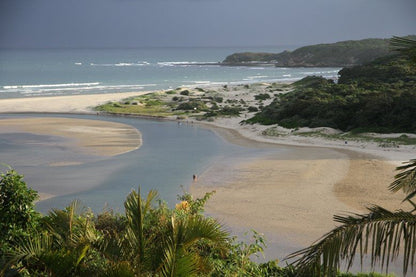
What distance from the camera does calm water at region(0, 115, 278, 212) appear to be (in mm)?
21219

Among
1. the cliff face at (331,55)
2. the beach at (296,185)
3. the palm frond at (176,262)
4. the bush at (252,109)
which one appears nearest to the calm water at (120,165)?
the beach at (296,185)

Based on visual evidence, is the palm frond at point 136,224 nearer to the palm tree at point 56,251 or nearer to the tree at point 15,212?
the palm tree at point 56,251

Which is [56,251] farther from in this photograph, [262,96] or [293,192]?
[262,96]

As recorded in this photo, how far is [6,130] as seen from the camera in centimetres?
3834

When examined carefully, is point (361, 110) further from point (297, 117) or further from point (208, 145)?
point (208, 145)

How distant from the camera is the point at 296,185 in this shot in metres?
21.6

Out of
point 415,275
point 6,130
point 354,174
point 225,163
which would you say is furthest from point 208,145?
point 415,275

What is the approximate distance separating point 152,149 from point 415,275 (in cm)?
2073

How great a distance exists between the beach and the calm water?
144 centimetres

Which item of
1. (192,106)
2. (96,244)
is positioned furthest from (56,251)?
(192,106)

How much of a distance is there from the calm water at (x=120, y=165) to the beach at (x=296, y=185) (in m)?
1.44

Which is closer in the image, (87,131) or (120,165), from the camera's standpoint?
(120,165)

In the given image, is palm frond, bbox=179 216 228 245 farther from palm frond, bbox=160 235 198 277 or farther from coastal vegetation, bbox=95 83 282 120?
coastal vegetation, bbox=95 83 282 120

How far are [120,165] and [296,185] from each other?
9.59 metres
